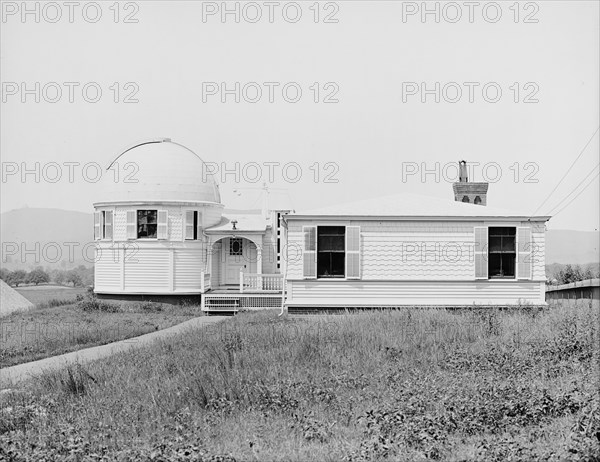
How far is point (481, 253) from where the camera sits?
72.7 ft

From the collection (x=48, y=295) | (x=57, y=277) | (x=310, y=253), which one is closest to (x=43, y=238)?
(x=57, y=277)

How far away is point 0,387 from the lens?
38.2ft

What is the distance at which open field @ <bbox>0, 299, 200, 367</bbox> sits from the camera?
16.7 m

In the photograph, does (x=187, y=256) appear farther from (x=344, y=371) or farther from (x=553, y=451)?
(x=553, y=451)

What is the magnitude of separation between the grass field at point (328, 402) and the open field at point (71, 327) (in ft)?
13.1

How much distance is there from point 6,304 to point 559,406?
83.2ft

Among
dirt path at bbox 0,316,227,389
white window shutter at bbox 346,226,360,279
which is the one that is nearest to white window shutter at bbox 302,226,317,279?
white window shutter at bbox 346,226,360,279

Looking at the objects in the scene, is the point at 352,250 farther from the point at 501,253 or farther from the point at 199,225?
the point at 199,225

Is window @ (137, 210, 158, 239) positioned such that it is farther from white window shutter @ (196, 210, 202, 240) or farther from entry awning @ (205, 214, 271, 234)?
entry awning @ (205, 214, 271, 234)

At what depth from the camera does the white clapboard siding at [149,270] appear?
30344 mm

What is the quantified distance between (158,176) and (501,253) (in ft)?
47.5

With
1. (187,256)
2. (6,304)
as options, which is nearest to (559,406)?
(187,256)

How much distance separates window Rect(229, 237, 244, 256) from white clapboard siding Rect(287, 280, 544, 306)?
10.4m

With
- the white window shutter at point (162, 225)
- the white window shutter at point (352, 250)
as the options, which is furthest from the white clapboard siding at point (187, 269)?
the white window shutter at point (352, 250)
